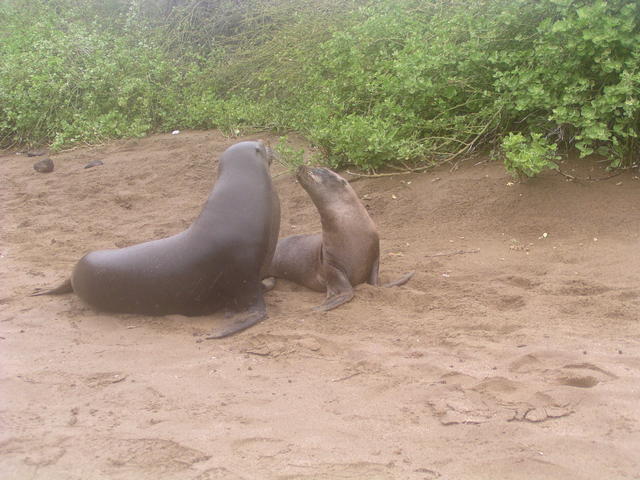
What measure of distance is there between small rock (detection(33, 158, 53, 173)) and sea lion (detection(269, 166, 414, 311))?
408cm

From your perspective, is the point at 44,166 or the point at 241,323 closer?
the point at 241,323

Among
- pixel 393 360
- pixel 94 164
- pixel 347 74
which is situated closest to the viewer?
pixel 393 360

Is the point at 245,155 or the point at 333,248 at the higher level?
the point at 245,155

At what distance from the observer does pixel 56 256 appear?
18.5 ft

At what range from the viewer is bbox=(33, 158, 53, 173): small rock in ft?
26.7

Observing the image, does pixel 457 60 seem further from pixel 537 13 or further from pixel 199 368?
pixel 199 368

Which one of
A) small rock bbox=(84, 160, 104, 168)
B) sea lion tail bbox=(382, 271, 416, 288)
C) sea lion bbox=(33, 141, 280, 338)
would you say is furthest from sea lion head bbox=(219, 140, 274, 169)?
small rock bbox=(84, 160, 104, 168)

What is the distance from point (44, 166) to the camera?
8.15m

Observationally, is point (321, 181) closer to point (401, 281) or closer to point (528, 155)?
point (401, 281)

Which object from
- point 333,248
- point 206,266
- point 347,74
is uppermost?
point 347,74

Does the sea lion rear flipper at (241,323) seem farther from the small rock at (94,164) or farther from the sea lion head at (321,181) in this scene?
the small rock at (94,164)

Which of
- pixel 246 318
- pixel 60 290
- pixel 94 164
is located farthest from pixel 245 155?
pixel 94 164

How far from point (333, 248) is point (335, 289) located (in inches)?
13.8

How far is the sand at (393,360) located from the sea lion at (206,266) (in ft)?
0.40
